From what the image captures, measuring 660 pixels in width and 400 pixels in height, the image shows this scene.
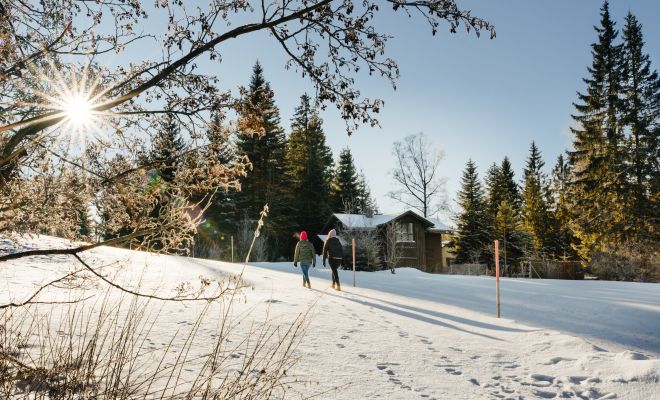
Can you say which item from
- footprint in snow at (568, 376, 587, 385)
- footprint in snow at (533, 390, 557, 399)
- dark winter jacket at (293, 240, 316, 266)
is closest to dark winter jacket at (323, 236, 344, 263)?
dark winter jacket at (293, 240, 316, 266)

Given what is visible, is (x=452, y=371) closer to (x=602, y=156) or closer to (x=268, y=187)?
(x=602, y=156)

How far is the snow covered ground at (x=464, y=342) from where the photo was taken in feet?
15.7

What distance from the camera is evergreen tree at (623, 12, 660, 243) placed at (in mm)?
27750

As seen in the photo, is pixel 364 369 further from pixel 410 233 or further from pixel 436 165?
pixel 436 165

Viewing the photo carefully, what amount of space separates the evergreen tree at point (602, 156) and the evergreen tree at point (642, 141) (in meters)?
0.55

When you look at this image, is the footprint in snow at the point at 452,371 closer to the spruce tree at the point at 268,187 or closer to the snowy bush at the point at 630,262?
the snowy bush at the point at 630,262

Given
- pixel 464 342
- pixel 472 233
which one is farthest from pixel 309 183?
pixel 464 342

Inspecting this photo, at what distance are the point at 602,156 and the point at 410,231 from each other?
15225 mm

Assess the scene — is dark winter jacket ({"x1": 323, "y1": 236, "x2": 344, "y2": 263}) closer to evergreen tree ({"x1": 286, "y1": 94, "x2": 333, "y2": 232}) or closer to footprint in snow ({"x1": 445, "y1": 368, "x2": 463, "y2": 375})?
footprint in snow ({"x1": 445, "y1": 368, "x2": 463, "y2": 375})

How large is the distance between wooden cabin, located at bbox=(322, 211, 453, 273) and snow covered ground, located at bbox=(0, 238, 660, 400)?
2188 cm

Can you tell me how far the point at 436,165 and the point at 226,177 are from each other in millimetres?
39849

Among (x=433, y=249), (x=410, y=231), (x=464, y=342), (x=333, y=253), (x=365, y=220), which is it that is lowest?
(x=464, y=342)

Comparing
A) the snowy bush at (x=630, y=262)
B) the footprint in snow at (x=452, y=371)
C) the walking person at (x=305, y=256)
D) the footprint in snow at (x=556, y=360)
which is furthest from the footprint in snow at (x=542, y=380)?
the snowy bush at (x=630, y=262)

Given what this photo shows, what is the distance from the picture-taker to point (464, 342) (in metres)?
6.97
